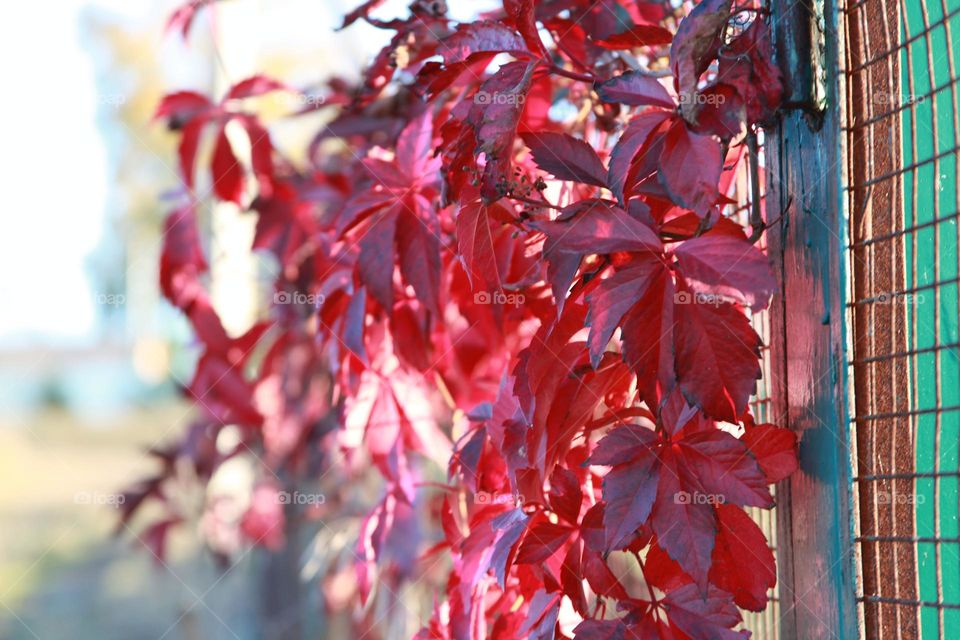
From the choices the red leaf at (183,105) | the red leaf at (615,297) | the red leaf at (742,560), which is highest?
the red leaf at (183,105)

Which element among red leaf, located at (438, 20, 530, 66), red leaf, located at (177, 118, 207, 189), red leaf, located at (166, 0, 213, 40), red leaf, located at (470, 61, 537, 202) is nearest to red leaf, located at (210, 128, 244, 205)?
red leaf, located at (177, 118, 207, 189)

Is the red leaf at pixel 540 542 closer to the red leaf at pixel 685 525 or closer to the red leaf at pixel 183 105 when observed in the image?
the red leaf at pixel 685 525

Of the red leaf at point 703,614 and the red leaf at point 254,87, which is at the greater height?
the red leaf at point 254,87

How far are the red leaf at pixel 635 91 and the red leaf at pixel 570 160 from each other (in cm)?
4

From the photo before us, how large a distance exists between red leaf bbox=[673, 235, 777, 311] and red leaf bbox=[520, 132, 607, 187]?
10 centimetres

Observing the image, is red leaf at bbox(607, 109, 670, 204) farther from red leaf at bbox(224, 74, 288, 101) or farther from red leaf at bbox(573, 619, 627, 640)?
red leaf at bbox(224, 74, 288, 101)

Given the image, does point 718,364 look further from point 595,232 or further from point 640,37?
point 640,37

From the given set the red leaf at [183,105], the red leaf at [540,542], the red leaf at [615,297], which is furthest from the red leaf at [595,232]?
the red leaf at [183,105]

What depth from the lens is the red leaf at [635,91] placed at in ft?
2.23

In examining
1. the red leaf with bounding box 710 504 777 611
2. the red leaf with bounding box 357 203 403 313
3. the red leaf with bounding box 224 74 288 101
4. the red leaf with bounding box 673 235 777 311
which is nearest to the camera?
the red leaf with bounding box 673 235 777 311

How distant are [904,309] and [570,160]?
0.28m

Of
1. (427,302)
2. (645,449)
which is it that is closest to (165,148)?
(427,302)

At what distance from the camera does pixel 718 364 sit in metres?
0.62

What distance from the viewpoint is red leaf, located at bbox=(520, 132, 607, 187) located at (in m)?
0.70
